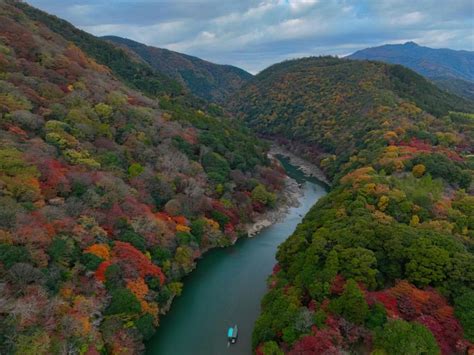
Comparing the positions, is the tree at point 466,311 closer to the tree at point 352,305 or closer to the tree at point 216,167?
the tree at point 352,305

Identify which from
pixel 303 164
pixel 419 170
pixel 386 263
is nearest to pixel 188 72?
pixel 303 164

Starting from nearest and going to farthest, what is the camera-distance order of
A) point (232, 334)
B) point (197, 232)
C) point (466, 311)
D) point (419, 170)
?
point (466, 311) < point (232, 334) < point (197, 232) < point (419, 170)

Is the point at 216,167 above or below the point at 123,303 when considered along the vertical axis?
above

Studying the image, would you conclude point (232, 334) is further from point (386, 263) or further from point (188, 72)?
point (188, 72)

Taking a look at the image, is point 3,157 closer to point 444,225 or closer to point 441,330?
point 441,330

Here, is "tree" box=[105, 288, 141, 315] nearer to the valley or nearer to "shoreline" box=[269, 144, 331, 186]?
the valley

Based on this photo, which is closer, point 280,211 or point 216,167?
point 216,167

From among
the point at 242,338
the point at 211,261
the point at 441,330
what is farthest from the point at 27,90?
the point at 441,330

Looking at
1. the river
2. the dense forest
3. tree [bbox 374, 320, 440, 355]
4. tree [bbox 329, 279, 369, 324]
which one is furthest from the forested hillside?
tree [bbox 374, 320, 440, 355]
